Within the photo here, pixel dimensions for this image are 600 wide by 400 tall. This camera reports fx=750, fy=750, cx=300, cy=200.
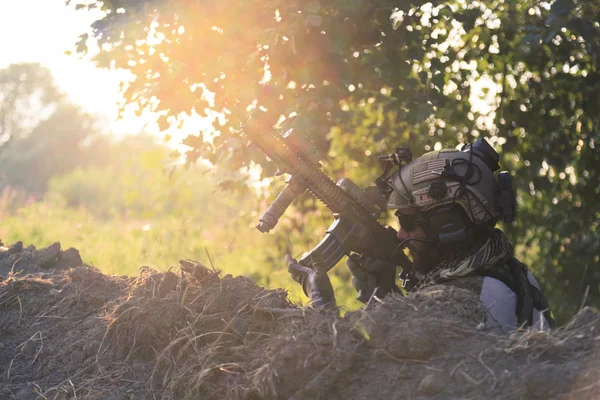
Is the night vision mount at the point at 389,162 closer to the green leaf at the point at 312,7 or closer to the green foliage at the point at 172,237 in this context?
the green leaf at the point at 312,7

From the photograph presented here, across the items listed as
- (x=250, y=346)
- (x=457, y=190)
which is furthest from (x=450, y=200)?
(x=250, y=346)

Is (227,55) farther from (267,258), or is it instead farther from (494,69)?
(267,258)

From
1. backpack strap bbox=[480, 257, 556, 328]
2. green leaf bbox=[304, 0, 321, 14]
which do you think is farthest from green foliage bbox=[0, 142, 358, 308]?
backpack strap bbox=[480, 257, 556, 328]

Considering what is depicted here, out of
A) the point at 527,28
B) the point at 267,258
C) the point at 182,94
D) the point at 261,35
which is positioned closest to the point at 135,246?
the point at 267,258

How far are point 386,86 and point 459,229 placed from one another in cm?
208

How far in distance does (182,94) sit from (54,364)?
7.50 ft

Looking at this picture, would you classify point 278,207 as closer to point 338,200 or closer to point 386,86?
point 338,200

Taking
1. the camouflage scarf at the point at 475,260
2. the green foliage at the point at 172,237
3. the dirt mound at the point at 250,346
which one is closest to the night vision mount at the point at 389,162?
the camouflage scarf at the point at 475,260

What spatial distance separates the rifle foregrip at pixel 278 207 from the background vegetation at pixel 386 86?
0.62 metres

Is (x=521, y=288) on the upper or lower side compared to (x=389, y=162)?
lower

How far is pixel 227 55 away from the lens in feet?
15.5

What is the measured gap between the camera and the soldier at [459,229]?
11.7 ft

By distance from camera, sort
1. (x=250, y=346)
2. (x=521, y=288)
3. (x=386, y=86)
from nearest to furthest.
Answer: (x=250, y=346) < (x=521, y=288) < (x=386, y=86)

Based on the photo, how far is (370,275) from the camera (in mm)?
4145
